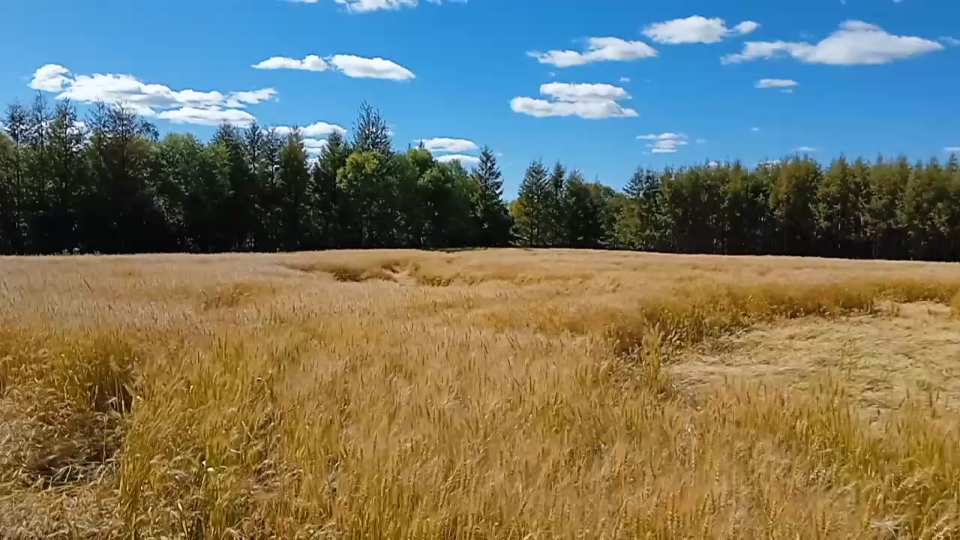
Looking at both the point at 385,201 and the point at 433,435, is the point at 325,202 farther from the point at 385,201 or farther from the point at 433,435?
the point at 433,435

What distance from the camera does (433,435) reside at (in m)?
2.79

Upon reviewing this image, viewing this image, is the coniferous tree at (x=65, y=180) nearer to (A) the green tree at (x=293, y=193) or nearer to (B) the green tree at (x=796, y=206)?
(A) the green tree at (x=293, y=193)

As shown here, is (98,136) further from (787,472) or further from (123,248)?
(787,472)

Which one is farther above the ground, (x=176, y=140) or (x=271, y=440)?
(x=176, y=140)

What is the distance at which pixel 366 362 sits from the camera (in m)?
4.13

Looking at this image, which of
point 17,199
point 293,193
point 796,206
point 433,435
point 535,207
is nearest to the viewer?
point 433,435

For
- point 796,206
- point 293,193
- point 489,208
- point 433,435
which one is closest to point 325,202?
point 293,193

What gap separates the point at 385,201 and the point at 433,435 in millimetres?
47803

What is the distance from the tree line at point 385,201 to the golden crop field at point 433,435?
40993 mm

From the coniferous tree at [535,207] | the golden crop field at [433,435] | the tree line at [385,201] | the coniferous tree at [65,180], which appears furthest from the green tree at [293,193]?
the golden crop field at [433,435]

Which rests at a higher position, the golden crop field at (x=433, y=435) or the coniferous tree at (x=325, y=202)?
the coniferous tree at (x=325, y=202)

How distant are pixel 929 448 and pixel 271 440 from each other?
3.35m

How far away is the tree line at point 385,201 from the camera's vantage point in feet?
130

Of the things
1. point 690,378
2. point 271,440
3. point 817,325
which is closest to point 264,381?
point 271,440
